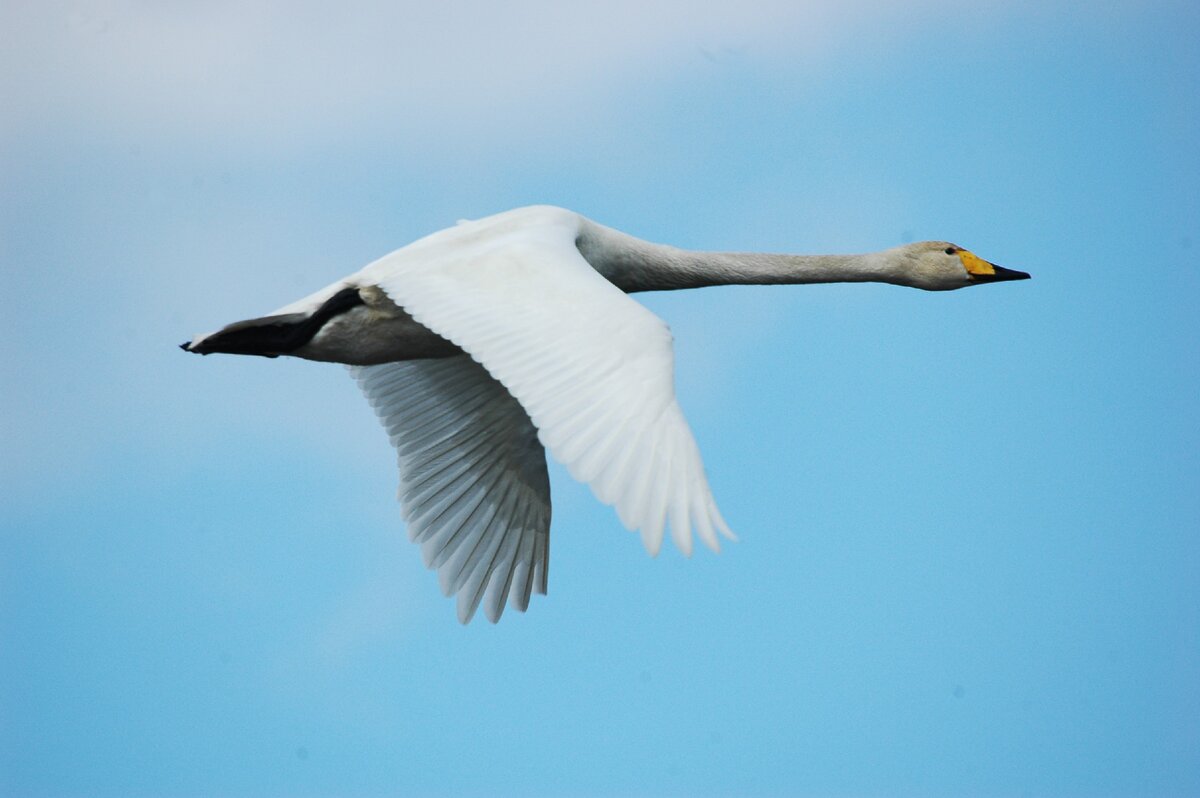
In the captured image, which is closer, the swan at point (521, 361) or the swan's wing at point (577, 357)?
the swan's wing at point (577, 357)

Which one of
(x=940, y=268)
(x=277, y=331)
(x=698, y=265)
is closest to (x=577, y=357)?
(x=277, y=331)

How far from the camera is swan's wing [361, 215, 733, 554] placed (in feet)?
24.5

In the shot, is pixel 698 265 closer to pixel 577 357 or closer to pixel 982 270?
pixel 982 270

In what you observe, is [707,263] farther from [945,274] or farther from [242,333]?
[242,333]

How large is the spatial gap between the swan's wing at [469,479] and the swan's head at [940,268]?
295 cm

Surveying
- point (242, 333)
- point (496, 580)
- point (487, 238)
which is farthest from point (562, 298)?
point (496, 580)

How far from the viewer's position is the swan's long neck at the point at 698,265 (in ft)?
35.4

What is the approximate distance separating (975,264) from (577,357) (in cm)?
527

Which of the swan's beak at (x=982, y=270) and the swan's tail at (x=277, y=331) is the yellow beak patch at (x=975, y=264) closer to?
the swan's beak at (x=982, y=270)

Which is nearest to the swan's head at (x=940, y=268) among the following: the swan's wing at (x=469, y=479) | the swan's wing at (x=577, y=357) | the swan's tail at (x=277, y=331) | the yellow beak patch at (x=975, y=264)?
the yellow beak patch at (x=975, y=264)

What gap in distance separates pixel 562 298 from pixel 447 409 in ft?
9.93

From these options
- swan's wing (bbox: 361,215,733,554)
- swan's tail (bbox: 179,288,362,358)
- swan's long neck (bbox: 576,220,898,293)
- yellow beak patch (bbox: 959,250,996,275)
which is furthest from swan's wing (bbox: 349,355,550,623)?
yellow beak patch (bbox: 959,250,996,275)

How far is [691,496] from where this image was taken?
7477 mm

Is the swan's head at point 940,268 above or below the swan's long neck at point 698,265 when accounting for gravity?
above
